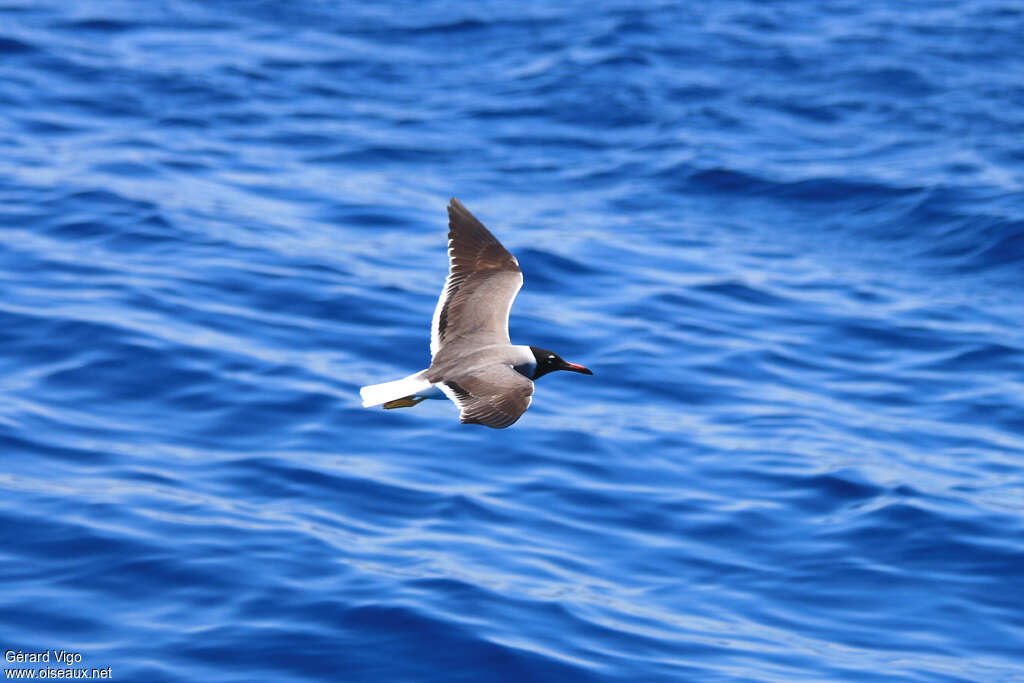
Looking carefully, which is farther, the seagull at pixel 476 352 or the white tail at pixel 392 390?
the white tail at pixel 392 390

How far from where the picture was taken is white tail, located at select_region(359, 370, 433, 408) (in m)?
8.09

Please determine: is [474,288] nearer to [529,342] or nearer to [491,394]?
[491,394]

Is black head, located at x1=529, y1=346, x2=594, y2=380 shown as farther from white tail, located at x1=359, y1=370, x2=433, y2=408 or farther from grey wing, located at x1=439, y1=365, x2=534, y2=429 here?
white tail, located at x1=359, y1=370, x2=433, y2=408

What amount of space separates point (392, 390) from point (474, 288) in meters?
1.56

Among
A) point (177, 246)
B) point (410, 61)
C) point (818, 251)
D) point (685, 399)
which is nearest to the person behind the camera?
point (685, 399)

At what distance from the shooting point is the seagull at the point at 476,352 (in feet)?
25.2

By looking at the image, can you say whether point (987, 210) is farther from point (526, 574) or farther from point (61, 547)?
point (61, 547)

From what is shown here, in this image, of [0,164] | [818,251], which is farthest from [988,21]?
[0,164]

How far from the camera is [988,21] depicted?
2164cm

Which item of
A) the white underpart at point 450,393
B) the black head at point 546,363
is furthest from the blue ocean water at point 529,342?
the white underpart at point 450,393

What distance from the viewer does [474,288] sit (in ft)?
31.3

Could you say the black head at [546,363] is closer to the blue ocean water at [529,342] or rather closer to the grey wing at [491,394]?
the grey wing at [491,394]

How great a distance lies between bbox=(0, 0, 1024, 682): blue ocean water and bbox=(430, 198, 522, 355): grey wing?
1.40m

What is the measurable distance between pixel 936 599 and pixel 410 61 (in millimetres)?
12855
